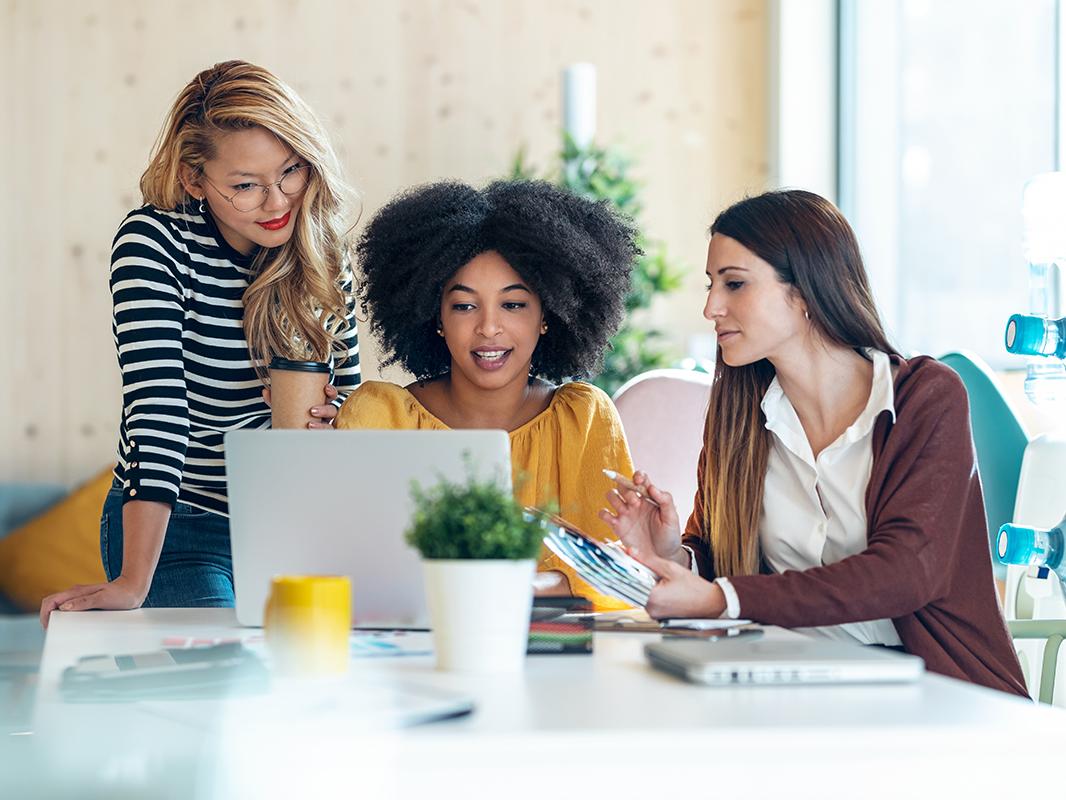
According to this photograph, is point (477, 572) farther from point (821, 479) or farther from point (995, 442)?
point (995, 442)

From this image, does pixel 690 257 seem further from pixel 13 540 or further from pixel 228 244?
pixel 228 244

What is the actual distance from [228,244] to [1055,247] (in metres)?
1.42

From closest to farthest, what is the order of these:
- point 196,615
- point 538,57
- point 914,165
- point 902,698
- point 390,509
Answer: point 902,698
point 390,509
point 196,615
point 914,165
point 538,57

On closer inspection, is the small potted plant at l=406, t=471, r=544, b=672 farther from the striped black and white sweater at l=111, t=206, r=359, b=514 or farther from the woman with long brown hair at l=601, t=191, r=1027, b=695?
the striped black and white sweater at l=111, t=206, r=359, b=514

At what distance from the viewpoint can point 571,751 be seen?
87 cm

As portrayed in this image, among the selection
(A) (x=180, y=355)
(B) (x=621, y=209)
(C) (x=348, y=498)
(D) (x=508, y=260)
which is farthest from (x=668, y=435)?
(B) (x=621, y=209)

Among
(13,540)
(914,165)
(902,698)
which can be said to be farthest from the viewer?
(914,165)

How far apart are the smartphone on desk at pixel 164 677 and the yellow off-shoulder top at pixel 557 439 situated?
0.85 meters

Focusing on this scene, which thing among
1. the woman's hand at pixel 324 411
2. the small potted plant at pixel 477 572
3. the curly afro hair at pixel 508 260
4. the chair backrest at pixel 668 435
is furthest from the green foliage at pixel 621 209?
the small potted plant at pixel 477 572

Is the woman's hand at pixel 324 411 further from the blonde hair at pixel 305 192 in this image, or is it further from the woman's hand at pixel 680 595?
the woman's hand at pixel 680 595

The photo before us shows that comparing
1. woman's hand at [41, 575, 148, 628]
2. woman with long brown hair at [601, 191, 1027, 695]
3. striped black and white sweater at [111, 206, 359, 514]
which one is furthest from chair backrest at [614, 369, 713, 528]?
woman's hand at [41, 575, 148, 628]

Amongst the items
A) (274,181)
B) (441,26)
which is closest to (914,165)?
(441,26)

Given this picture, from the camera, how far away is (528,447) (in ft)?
6.50

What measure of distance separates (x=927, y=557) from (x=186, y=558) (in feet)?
3.55
